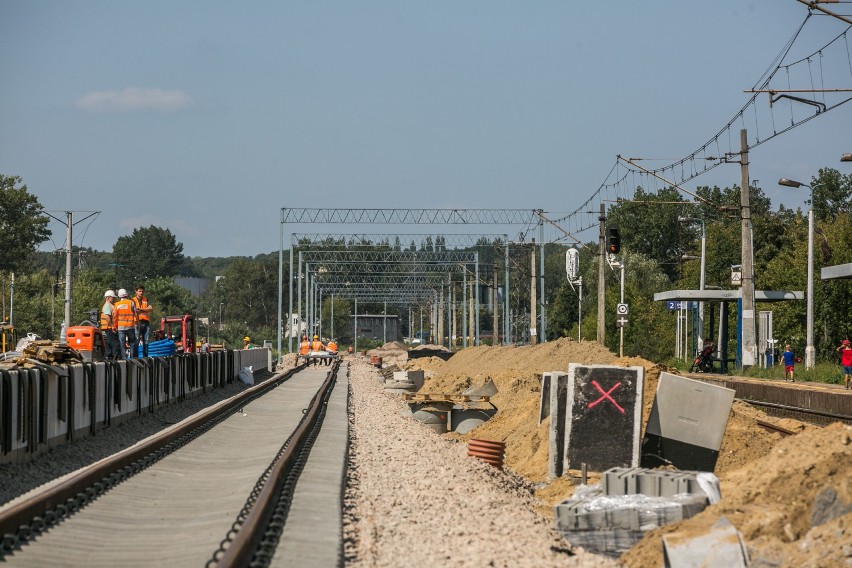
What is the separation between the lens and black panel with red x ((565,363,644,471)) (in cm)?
1576

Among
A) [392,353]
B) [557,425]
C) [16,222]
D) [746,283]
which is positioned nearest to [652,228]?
[392,353]

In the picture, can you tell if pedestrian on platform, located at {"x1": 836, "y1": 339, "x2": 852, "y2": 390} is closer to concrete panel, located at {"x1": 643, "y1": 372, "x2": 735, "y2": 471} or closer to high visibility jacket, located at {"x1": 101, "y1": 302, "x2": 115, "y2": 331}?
high visibility jacket, located at {"x1": 101, "y1": 302, "x2": 115, "y2": 331}

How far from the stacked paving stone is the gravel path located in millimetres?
210

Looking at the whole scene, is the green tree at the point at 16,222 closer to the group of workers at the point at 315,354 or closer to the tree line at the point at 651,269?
the tree line at the point at 651,269

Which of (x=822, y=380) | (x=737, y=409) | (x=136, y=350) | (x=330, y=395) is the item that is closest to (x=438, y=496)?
(x=737, y=409)

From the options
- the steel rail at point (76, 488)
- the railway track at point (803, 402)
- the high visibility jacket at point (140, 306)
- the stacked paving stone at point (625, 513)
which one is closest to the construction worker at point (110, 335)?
the high visibility jacket at point (140, 306)

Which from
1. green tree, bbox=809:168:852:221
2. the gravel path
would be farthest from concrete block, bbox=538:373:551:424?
green tree, bbox=809:168:852:221

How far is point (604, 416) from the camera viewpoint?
A: 1598 cm

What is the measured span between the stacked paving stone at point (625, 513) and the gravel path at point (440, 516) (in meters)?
0.21

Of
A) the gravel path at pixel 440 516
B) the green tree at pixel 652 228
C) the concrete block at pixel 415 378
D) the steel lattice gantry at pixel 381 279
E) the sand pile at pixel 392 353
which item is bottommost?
the sand pile at pixel 392 353

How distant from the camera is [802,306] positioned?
2648 inches

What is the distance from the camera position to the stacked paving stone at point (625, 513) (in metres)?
10.8

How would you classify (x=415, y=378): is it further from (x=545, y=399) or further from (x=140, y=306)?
(x=545, y=399)

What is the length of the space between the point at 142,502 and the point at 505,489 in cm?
468
